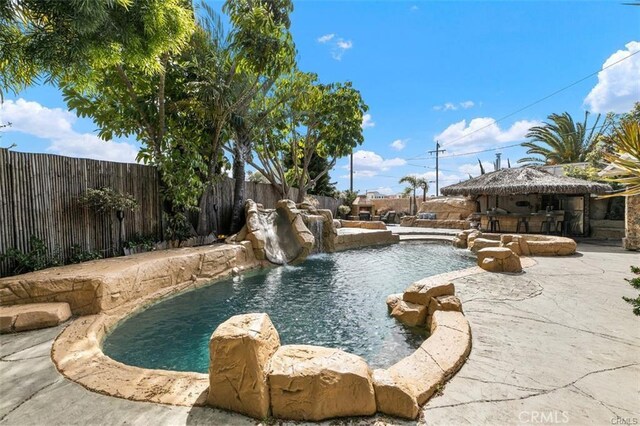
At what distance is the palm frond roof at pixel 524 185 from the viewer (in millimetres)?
10141

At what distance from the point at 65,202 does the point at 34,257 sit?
105cm

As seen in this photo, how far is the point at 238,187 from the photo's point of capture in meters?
9.02

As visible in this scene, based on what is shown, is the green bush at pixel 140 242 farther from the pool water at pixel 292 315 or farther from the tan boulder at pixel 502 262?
the tan boulder at pixel 502 262

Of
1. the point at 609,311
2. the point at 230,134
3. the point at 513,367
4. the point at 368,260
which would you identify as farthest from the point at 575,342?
the point at 230,134

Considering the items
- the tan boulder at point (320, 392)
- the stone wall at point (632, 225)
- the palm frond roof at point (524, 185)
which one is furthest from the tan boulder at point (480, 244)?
the tan boulder at point (320, 392)

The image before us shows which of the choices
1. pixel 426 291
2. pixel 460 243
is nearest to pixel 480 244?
pixel 460 243

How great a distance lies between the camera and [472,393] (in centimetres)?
193

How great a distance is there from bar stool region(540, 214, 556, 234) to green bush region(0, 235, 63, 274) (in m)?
14.2

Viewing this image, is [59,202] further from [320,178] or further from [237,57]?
[320,178]

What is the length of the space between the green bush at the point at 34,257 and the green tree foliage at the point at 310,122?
331 inches

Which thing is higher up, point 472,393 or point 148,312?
point 472,393

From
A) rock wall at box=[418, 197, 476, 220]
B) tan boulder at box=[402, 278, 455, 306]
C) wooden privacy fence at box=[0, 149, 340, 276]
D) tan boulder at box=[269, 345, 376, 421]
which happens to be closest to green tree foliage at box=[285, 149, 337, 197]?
rock wall at box=[418, 197, 476, 220]

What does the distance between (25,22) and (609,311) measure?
7533 millimetres

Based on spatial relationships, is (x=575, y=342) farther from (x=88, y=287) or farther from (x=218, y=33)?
(x=218, y=33)
